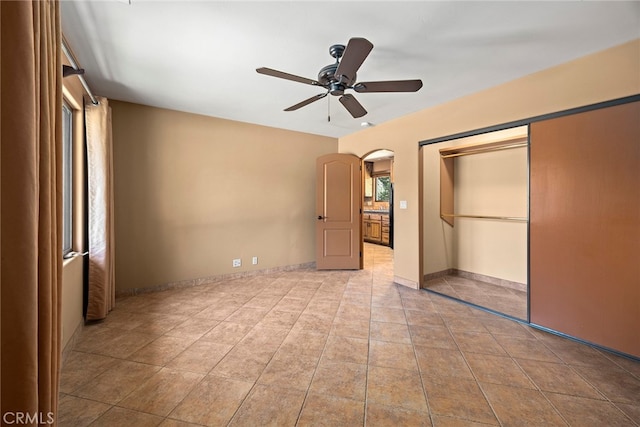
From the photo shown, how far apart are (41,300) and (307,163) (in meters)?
4.32

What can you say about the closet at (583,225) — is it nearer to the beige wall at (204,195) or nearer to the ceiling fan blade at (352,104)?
the ceiling fan blade at (352,104)

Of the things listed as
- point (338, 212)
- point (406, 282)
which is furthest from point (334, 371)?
point (338, 212)

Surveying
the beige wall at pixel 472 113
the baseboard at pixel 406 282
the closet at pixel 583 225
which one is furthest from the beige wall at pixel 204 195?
the closet at pixel 583 225

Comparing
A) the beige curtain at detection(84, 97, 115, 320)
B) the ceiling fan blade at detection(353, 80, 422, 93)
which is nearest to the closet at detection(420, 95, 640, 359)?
the ceiling fan blade at detection(353, 80, 422, 93)

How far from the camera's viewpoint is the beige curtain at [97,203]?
2.65 metres

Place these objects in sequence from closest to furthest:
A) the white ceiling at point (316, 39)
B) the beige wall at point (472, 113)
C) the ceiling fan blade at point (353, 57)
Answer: the ceiling fan blade at point (353, 57) → the white ceiling at point (316, 39) → the beige wall at point (472, 113)

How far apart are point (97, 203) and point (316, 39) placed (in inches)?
106

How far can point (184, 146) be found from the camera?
12.4 feet

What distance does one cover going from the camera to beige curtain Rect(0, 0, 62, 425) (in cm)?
78

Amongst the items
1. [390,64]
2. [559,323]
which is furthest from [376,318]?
[390,64]

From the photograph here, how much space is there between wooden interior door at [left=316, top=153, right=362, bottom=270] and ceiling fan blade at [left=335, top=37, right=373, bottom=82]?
2.79 meters

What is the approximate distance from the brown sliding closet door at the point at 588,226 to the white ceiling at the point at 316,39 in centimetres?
71

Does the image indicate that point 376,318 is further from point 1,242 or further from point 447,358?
point 1,242

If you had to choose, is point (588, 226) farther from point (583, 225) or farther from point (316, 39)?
point (316, 39)
